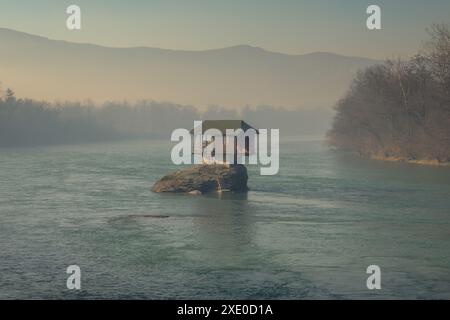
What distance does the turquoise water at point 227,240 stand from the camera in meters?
24.7

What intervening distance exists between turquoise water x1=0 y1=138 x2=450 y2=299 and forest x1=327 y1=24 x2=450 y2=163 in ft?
63.9

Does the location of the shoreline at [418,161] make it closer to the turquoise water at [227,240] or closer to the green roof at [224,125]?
the turquoise water at [227,240]

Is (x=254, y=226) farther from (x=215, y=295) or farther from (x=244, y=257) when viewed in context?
(x=215, y=295)

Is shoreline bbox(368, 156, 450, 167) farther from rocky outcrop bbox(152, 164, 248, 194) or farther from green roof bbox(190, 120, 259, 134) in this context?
rocky outcrop bbox(152, 164, 248, 194)

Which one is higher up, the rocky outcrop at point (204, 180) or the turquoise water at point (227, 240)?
the rocky outcrop at point (204, 180)

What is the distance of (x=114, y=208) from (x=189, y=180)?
9.61m

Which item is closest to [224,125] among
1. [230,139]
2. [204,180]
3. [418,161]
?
[230,139]

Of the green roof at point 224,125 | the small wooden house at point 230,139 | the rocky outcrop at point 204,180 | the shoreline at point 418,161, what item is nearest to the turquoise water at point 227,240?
the rocky outcrop at point 204,180

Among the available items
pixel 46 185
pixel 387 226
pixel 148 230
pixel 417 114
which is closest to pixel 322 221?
pixel 387 226

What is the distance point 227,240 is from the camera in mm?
33531

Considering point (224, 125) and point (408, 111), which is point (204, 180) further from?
point (408, 111)

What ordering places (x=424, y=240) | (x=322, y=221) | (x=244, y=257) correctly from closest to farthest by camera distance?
(x=244, y=257)
(x=424, y=240)
(x=322, y=221)

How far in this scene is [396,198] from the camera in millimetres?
50844

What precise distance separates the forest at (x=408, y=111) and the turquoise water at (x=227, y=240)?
19.5 meters
